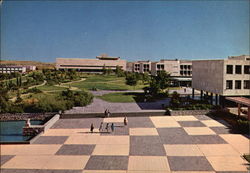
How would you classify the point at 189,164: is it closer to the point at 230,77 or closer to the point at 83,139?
the point at 83,139

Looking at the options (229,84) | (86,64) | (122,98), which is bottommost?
(122,98)

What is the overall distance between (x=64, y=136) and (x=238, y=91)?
2630 cm

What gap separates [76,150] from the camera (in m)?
21.1

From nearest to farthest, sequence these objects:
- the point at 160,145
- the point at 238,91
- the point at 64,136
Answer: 1. the point at 160,145
2. the point at 64,136
3. the point at 238,91

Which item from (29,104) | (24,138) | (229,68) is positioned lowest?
(24,138)

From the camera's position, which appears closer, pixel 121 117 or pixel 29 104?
pixel 121 117

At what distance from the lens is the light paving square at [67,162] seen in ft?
58.3

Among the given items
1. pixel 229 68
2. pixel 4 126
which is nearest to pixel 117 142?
pixel 4 126

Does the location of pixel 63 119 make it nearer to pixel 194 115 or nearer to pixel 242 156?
pixel 194 115

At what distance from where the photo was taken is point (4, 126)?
33438mm

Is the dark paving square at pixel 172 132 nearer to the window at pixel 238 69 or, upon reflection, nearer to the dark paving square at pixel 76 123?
the dark paving square at pixel 76 123

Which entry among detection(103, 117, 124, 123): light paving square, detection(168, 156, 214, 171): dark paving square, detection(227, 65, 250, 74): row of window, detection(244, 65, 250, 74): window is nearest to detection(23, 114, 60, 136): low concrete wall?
detection(103, 117, 124, 123): light paving square

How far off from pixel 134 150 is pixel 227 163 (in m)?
7.55

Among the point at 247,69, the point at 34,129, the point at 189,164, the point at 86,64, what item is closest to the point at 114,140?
the point at 189,164
